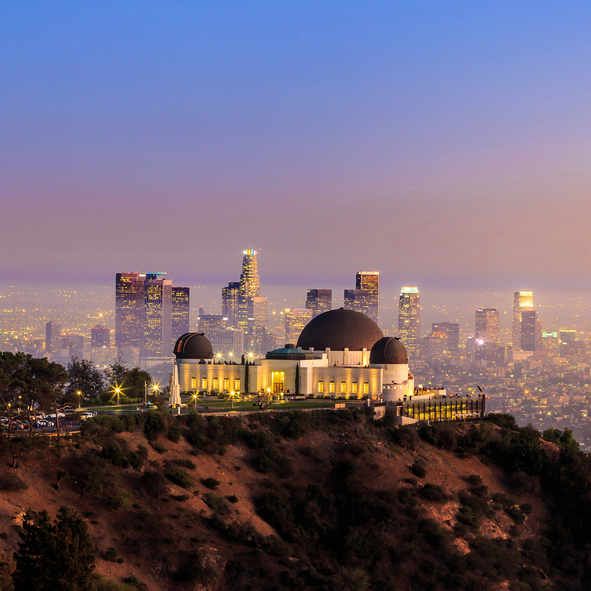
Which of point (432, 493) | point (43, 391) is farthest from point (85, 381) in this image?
point (432, 493)

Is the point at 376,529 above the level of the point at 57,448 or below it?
below

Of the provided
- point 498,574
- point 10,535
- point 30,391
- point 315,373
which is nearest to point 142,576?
point 10,535

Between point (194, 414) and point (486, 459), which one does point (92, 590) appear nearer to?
point (194, 414)

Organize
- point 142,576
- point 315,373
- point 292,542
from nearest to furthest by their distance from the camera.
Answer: point 142,576 → point 292,542 → point 315,373

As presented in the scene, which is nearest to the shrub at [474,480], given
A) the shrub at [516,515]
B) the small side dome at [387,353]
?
the shrub at [516,515]

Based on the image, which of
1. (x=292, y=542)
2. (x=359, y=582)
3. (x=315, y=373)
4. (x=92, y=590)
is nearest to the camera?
(x=92, y=590)

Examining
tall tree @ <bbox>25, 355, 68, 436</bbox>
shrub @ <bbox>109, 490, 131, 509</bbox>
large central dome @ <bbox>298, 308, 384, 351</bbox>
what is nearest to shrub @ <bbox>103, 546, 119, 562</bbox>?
shrub @ <bbox>109, 490, 131, 509</bbox>

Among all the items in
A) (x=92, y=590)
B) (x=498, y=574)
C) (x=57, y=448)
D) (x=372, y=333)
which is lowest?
(x=498, y=574)
